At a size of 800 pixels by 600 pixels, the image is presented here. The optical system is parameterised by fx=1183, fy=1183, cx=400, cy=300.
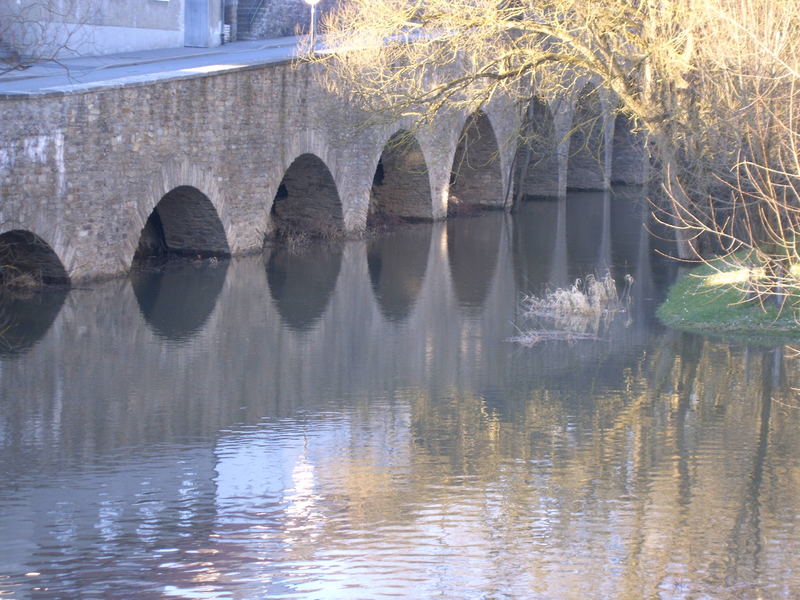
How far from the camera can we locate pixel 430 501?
752 cm

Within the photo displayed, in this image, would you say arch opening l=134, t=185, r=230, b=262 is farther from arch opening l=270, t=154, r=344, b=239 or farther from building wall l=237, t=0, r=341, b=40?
building wall l=237, t=0, r=341, b=40

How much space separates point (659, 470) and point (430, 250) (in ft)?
37.8

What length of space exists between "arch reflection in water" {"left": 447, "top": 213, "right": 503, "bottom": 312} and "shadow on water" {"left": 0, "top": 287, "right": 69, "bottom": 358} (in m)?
4.87

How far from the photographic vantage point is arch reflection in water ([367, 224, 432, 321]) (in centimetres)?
1477

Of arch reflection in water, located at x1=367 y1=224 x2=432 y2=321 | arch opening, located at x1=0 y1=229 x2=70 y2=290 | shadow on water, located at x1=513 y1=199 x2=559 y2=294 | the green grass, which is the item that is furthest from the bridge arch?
the green grass

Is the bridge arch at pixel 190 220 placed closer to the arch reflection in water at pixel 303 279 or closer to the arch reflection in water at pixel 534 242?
the arch reflection in water at pixel 303 279

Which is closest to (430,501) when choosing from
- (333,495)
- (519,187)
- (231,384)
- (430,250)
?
A: (333,495)

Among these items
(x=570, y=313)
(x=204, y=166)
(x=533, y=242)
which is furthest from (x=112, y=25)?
(x=570, y=313)

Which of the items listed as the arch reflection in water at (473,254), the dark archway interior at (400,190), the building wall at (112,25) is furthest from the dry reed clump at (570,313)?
the building wall at (112,25)

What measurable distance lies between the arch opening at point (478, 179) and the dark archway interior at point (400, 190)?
1836mm

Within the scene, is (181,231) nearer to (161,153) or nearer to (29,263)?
(161,153)

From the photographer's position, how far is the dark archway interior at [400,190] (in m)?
22.4

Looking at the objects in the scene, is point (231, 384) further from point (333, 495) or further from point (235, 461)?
point (333, 495)

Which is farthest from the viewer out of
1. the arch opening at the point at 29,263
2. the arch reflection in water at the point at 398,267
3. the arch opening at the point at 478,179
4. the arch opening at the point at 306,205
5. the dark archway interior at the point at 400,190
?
the arch opening at the point at 478,179
